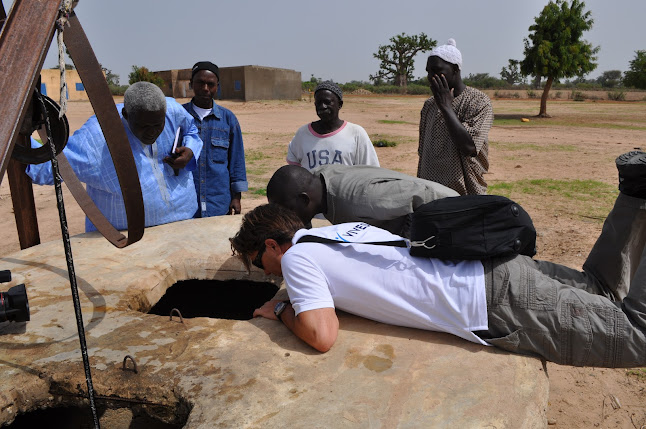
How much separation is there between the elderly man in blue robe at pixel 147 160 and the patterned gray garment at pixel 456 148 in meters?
1.36

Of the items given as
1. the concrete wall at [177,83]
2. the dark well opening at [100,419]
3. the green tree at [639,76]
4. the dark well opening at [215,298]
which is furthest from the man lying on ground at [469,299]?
the green tree at [639,76]

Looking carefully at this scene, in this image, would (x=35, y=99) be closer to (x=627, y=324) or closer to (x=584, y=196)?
(x=627, y=324)

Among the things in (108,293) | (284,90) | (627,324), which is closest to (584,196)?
(627,324)

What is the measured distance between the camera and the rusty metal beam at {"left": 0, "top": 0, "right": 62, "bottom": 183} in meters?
1.01

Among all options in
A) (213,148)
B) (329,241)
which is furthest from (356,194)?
(213,148)

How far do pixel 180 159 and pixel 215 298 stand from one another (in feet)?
2.72

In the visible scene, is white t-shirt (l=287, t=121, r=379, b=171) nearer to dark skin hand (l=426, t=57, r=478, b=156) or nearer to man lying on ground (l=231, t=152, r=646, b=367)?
dark skin hand (l=426, t=57, r=478, b=156)

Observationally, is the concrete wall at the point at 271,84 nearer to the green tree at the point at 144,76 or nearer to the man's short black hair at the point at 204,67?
the green tree at the point at 144,76

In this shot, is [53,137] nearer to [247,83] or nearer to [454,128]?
[454,128]

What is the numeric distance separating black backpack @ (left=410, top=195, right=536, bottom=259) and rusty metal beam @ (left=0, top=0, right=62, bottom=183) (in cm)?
120

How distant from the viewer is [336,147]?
3.16m

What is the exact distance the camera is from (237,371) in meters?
1.69

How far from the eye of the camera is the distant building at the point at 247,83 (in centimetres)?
2448

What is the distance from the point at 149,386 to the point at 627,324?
60.4 inches
